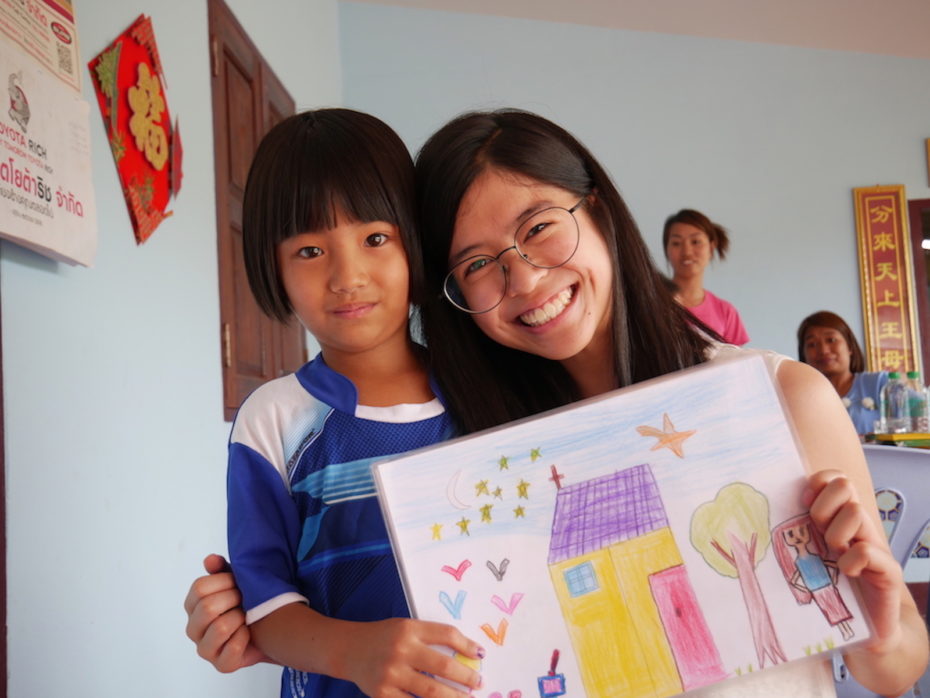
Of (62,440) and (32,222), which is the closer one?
(32,222)

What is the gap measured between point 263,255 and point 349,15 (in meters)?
4.27

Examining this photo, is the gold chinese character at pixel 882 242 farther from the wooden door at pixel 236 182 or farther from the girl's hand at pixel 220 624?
the girl's hand at pixel 220 624

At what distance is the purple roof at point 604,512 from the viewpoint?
2.48ft

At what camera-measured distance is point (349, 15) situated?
15.9 feet

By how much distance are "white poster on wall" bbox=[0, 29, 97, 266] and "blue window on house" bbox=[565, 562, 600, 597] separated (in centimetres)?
104

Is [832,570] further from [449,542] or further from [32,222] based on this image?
[32,222]

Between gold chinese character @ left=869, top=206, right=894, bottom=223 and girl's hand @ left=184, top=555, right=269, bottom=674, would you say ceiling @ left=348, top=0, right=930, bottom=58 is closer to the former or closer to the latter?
gold chinese character @ left=869, top=206, right=894, bottom=223

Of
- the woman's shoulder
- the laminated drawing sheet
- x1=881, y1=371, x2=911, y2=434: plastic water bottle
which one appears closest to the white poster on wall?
the laminated drawing sheet

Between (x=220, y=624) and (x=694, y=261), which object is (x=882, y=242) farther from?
(x=220, y=624)

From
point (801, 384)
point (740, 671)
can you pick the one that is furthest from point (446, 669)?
point (801, 384)

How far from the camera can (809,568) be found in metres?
0.74

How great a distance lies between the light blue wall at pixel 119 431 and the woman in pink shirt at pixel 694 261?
237 centimetres

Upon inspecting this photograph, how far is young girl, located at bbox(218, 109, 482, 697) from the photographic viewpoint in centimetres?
87

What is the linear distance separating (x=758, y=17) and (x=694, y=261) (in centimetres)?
184
